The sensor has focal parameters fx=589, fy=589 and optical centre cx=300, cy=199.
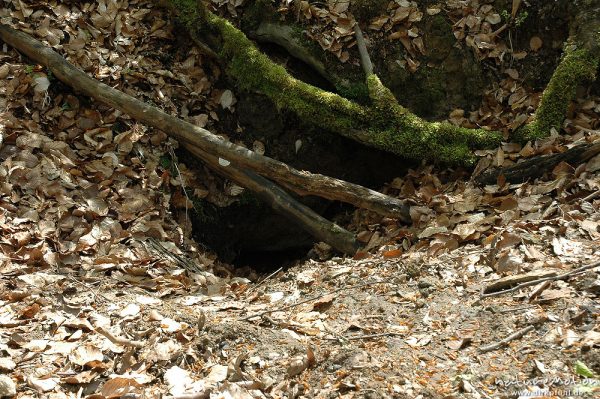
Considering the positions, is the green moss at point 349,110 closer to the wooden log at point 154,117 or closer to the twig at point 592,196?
the wooden log at point 154,117

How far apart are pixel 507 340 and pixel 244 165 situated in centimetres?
275

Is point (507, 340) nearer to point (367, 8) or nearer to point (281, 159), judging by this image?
point (281, 159)

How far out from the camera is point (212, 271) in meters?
4.78

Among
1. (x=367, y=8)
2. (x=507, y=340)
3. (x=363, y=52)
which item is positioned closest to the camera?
(x=507, y=340)

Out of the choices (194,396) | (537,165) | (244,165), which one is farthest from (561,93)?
(194,396)

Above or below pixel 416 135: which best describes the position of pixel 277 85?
above

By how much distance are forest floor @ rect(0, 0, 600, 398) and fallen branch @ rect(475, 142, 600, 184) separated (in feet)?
0.24

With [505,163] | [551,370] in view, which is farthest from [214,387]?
[505,163]

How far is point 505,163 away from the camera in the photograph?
184 inches

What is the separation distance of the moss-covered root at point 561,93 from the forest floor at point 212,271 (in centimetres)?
13

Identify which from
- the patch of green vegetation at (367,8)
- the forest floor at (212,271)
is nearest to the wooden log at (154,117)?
the forest floor at (212,271)

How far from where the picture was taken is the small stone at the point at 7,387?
2.71 meters

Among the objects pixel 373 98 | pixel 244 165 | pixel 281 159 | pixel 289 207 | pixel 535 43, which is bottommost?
pixel 289 207

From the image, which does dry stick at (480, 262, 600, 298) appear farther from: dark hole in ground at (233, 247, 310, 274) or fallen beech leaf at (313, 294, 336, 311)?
dark hole in ground at (233, 247, 310, 274)
